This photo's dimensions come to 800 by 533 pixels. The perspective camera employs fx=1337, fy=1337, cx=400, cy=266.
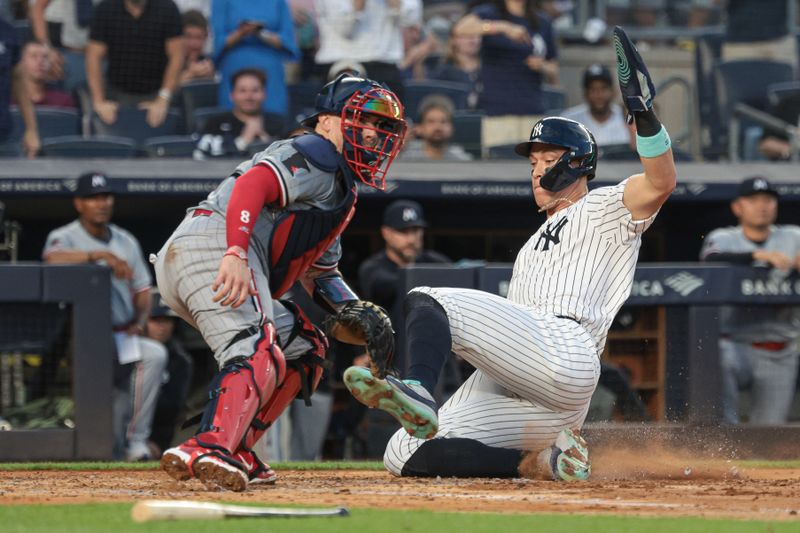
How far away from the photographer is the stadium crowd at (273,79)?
8.50m

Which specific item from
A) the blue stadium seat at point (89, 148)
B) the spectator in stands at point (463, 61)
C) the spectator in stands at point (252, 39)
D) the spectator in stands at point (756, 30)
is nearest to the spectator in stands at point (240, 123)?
the spectator in stands at point (252, 39)

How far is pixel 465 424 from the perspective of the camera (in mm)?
4734

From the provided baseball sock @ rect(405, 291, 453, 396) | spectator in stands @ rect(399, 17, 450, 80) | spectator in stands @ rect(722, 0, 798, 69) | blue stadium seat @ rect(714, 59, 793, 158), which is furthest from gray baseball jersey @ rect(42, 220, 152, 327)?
spectator in stands @ rect(722, 0, 798, 69)

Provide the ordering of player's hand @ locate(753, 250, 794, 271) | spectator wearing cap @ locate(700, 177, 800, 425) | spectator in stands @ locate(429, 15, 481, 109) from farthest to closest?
spectator in stands @ locate(429, 15, 481, 109) < player's hand @ locate(753, 250, 794, 271) < spectator wearing cap @ locate(700, 177, 800, 425)

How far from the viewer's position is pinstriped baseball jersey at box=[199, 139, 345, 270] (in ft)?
13.8

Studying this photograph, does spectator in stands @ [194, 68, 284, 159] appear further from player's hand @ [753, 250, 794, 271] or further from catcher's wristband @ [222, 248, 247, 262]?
catcher's wristband @ [222, 248, 247, 262]

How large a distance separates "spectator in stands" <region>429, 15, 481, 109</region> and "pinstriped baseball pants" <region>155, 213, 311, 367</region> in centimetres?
537

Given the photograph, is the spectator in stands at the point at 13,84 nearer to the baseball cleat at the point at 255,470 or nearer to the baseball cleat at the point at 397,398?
the baseball cleat at the point at 255,470

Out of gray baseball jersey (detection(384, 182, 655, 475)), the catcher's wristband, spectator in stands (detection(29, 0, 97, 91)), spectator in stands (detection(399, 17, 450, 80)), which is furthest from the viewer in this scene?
spectator in stands (detection(399, 17, 450, 80))

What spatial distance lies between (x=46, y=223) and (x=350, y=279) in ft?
6.69

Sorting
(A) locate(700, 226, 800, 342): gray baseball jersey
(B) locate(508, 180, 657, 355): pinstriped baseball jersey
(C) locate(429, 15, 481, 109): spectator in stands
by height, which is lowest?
(A) locate(700, 226, 800, 342): gray baseball jersey

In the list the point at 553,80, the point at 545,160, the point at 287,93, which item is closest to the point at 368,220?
the point at 287,93

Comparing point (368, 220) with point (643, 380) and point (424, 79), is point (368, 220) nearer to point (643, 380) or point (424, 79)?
point (424, 79)

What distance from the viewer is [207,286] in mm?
4262
